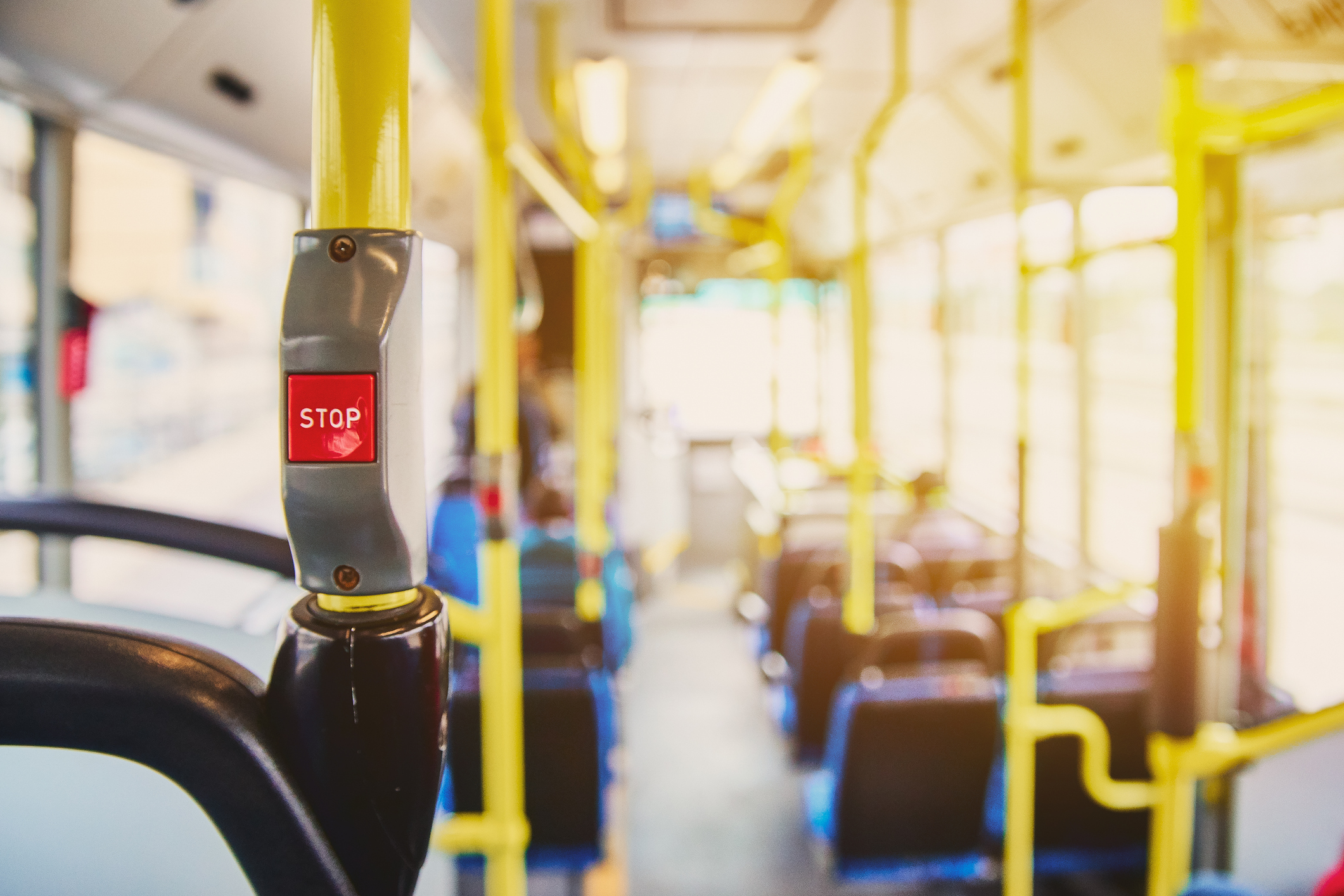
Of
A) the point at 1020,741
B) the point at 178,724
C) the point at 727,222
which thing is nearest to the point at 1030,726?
the point at 1020,741

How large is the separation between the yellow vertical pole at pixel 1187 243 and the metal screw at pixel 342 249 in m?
1.52

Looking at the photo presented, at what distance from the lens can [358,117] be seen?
49 cm

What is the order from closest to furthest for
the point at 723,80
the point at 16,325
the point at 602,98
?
the point at 16,325, the point at 602,98, the point at 723,80

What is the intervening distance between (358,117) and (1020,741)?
2.35 m

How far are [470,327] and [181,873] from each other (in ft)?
21.6

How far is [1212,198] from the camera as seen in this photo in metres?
2.64

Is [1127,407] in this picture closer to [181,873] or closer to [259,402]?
[259,402]

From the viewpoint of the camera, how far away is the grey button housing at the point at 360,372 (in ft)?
1.50

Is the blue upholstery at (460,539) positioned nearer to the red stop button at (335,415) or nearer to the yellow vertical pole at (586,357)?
the yellow vertical pole at (586,357)

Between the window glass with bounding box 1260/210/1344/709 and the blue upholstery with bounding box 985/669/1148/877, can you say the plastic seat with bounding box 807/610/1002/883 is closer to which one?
the blue upholstery with bounding box 985/669/1148/877

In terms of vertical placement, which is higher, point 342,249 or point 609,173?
point 609,173

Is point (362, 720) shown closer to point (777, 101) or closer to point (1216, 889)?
point (1216, 889)

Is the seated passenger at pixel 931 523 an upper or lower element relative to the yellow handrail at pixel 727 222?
lower

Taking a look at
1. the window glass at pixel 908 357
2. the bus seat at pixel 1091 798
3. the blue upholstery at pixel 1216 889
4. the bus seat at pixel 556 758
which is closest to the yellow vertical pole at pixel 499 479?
the bus seat at pixel 556 758
